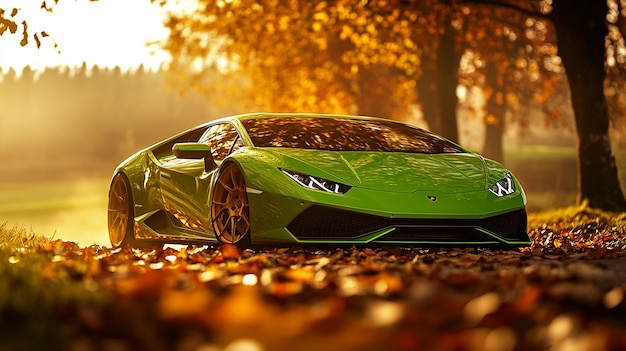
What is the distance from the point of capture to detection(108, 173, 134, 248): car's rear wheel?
34.7 feet

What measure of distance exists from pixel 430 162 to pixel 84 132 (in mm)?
98352

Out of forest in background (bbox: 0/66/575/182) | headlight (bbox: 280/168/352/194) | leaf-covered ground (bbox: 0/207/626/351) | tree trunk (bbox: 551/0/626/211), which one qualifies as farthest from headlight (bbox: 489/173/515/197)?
forest in background (bbox: 0/66/575/182)

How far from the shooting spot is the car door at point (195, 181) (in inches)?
347

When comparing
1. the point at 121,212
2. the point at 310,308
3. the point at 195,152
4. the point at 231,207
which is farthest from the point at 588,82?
the point at 310,308

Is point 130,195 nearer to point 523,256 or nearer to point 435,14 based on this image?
point 523,256

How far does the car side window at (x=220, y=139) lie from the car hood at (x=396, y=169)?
0.72m

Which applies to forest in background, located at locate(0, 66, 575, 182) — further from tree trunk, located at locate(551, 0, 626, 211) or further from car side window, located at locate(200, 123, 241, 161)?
car side window, located at locate(200, 123, 241, 161)

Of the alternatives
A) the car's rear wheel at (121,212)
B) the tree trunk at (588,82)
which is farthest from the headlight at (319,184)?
the tree trunk at (588,82)

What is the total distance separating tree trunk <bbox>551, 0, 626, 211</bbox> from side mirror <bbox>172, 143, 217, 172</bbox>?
8.14m

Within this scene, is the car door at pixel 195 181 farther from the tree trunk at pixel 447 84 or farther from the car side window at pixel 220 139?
the tree trunk at pixel 447 84

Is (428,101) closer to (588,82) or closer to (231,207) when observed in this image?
(588,82)

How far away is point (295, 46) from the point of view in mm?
30062

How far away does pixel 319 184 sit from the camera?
782 centimetres

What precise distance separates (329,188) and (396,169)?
79 centimetres
